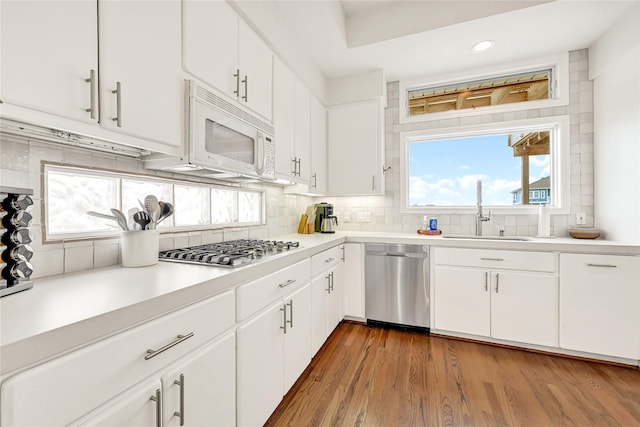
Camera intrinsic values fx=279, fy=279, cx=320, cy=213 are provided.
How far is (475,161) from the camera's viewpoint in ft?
9.71

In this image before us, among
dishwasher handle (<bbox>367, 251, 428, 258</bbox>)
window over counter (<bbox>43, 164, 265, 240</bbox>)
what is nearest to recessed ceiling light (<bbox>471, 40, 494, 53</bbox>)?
dishwasher handle (<bbox>367, 251, 428, 258</bbox>)

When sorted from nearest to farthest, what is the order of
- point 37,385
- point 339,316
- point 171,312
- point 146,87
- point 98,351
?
1. point 37,385
2. point 98,351
3. point 171,312
4. point 146,87
5. point 339,316

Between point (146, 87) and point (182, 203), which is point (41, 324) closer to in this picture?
point (146, 87)

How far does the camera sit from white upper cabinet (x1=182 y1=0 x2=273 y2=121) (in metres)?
1.33

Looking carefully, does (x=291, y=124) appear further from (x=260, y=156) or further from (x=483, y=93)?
(x=483, y=93)

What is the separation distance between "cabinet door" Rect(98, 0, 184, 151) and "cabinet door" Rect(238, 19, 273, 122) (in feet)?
1.53

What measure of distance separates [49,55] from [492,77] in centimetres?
339

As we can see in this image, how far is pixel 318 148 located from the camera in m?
2.90

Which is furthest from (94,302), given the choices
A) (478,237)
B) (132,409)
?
(478,237)

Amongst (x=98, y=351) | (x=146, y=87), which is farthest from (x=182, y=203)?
(x=98, y=351)

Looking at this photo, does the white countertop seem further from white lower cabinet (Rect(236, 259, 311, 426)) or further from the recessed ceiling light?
the recessed ceiling light

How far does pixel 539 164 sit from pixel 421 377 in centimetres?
235

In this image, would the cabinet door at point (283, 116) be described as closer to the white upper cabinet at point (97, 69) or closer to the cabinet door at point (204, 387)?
the white upper cabinet at point (97, 69)

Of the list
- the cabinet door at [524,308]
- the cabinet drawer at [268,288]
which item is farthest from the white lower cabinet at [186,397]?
the cabinet door at [524,308]
